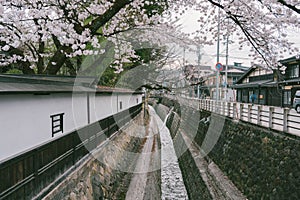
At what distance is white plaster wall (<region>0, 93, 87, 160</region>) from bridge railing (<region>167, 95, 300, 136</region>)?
8209 mm

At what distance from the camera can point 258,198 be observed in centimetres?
860

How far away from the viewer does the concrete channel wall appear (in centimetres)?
784

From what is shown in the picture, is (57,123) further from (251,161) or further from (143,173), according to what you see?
(143,173)

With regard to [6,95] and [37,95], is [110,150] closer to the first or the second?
[37,95]

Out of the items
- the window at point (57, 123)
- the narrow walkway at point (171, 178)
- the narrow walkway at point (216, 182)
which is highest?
the window at point (57, 123)

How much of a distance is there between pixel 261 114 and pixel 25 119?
31.0 feet

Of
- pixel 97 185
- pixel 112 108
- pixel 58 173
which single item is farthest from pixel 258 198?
pixel 112 108

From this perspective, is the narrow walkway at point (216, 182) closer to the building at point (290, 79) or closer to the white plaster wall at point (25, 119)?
the white plaster wall at point (25, 119)

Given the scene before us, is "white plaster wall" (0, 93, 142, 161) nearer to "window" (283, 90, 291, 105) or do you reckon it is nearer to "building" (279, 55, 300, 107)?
"building" (279, 55, 300, 107)

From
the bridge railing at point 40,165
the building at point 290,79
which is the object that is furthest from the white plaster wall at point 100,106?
the building at point 290,79

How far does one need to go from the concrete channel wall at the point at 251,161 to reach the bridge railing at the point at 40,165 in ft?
17.4

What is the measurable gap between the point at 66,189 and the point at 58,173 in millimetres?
483

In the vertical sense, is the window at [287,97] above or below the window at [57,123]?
above

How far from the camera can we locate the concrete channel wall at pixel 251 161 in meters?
7.84
